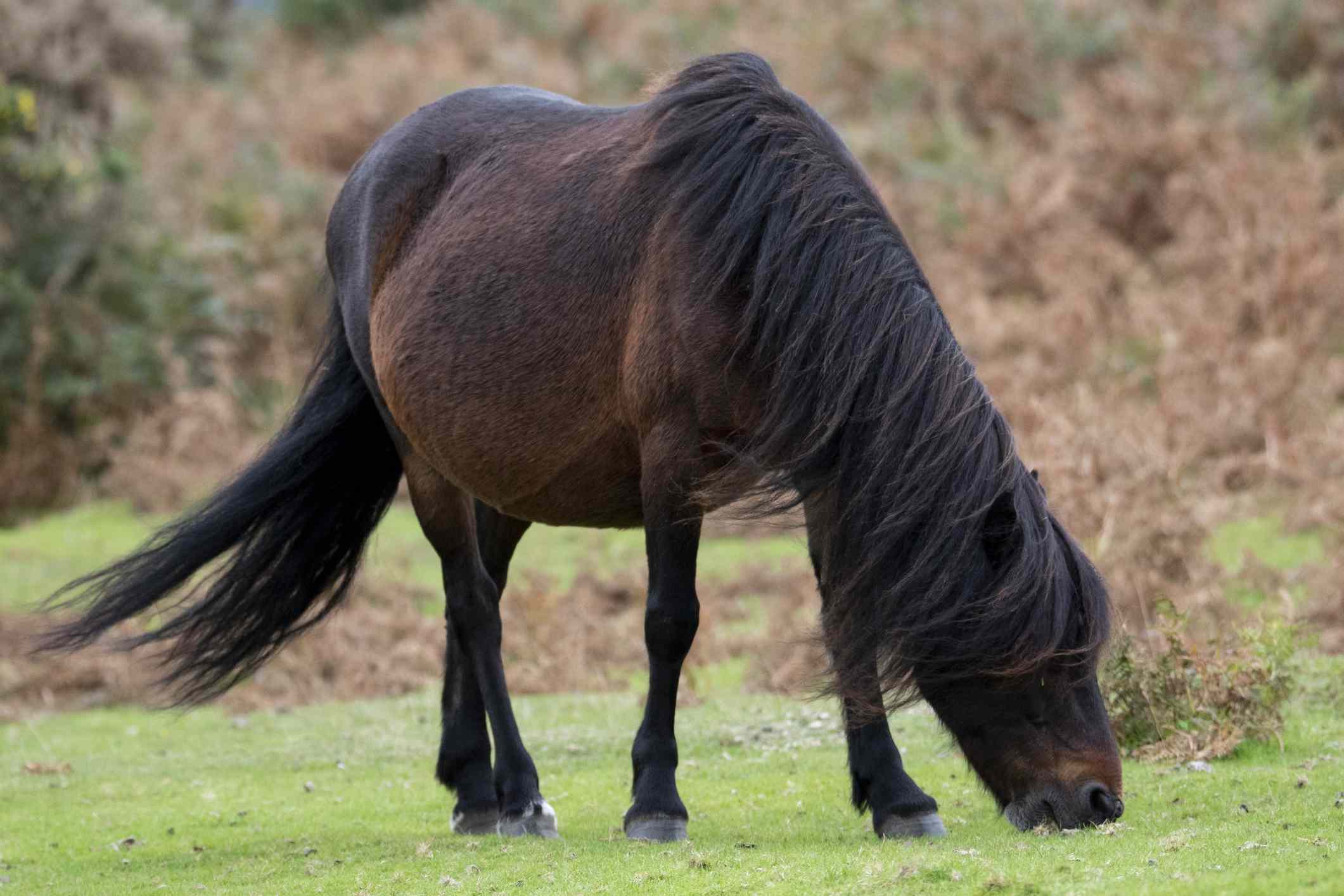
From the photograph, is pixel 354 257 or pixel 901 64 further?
pixel 901 64

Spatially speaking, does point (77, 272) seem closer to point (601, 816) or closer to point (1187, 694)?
point (601, 816)

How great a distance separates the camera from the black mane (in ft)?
14.8

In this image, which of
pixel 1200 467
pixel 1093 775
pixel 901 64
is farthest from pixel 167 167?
pixel 1093 775

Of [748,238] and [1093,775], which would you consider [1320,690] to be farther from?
[748,238]

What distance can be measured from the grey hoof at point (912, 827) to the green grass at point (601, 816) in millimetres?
57

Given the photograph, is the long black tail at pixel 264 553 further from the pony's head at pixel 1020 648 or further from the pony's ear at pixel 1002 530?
the pony's ear at pixel 1002 530

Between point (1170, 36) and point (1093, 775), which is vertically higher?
point (1170, 36)

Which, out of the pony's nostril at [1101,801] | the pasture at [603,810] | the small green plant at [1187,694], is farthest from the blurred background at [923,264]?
the pony's nostril at [1101,801]

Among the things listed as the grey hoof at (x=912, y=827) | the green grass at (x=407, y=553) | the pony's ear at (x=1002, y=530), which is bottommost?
the green grass at (x=407, y=553)

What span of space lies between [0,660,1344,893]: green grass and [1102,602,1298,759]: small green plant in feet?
0.49

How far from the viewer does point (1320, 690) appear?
7316mm

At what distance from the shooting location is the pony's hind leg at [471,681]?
6.07 meters

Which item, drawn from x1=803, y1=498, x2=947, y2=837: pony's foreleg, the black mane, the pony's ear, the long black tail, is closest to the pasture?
x1=803, y1=498, x2=947, y2=837: pony's foreleg

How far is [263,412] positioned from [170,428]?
1.01m
